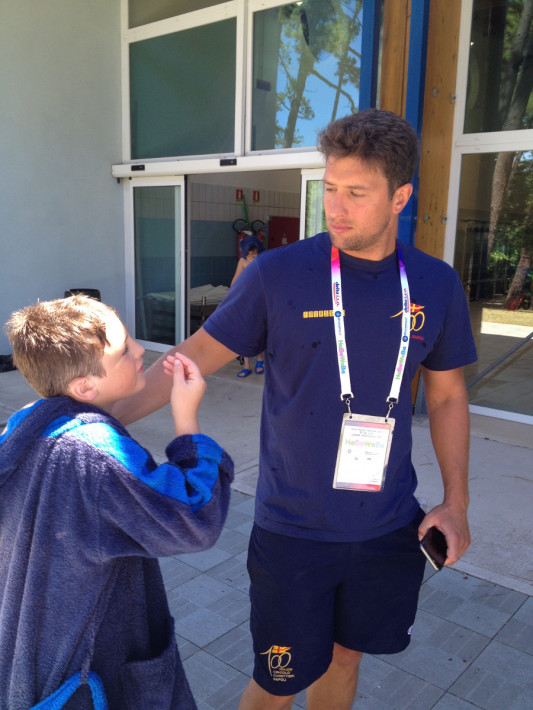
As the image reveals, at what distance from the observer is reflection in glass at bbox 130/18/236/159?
8.09 metres

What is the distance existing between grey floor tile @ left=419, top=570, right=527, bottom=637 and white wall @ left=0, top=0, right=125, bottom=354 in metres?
6.96

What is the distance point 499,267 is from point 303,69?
3.30 m

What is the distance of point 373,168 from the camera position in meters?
1.72

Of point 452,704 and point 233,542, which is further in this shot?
point 233,542

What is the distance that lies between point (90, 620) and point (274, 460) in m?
0.72

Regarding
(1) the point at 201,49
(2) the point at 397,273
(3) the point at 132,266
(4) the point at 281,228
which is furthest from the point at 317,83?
(2) the point at 397,273

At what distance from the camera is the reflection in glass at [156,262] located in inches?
359

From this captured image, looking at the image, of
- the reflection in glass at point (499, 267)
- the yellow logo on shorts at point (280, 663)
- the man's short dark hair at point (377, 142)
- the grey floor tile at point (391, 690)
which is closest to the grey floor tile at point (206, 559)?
the grey floor tile at point (391, 690)

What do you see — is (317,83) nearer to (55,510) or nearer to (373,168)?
(373,168)

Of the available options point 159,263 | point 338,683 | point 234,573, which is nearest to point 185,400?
point 338,683

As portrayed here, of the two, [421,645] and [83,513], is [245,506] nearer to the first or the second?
[421,645]

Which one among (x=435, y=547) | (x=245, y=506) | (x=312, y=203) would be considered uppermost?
(x=312, y=203)

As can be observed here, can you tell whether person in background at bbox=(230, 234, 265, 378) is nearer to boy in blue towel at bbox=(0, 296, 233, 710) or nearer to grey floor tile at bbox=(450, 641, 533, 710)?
grey floor tile at bbox=(450, 641, 533, 710)

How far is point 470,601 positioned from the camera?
10.3 feet
